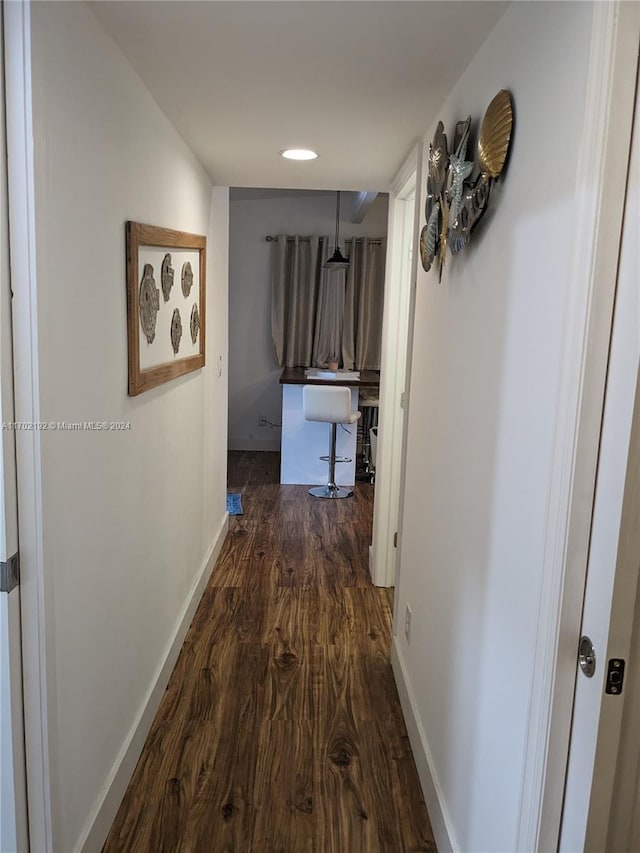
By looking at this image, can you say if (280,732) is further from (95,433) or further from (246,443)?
(246,443)

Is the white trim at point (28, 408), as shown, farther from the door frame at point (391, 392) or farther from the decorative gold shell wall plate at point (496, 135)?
the door frame at point (391, 392)

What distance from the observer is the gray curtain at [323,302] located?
664cm

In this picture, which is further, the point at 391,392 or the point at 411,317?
the point at 391,392

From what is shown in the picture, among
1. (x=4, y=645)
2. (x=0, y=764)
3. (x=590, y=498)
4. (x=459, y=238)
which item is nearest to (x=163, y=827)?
(x=0, y=764)

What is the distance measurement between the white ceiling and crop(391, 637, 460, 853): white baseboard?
2007 millimetres

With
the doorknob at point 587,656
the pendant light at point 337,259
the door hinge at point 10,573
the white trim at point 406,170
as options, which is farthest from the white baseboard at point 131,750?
the pendant light at point 337,259

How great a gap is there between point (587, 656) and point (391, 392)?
2474mm

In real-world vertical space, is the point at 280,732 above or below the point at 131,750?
below

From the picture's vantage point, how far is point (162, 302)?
2.33m

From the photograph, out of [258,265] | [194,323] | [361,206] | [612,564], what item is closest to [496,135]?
[612,564]

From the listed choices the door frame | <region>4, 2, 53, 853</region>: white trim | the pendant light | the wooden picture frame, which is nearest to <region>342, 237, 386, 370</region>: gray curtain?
the pendant light

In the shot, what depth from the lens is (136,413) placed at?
6.77ft

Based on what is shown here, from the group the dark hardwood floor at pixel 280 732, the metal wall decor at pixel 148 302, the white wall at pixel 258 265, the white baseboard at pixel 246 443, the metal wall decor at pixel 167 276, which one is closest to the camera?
the dark hardwood floor at pixel 280 732

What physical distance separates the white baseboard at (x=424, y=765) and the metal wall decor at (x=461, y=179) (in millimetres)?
1514
